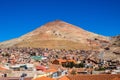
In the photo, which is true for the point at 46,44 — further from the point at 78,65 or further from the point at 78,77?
the point at 78,77

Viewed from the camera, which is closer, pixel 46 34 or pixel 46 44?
pixel 46 44

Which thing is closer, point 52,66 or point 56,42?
point 52,66

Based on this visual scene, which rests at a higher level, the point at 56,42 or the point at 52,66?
the point at 56,42

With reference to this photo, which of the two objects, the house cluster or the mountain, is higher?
the mountain

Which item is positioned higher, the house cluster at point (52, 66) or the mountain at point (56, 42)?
the mountain at point (56, 42)

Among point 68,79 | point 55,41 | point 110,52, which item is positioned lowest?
point 68,79

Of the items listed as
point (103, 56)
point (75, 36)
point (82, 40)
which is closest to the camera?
point (103, 56)

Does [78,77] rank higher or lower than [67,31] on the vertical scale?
lower

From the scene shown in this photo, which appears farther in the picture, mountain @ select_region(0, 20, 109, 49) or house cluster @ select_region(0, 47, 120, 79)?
mountain @ select_region(0, 20, 109, 49)

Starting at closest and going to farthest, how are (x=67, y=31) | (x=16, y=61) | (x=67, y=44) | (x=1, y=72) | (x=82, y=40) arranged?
(x=1, y=72) < (x=16, y=61) < (x=67, y=44) < (x=82, y=40) < (x=67, y=31)

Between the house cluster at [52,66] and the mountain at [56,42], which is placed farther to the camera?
the mountain at [56,42]

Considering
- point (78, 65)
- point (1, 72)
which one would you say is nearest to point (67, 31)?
point (78, 65)
